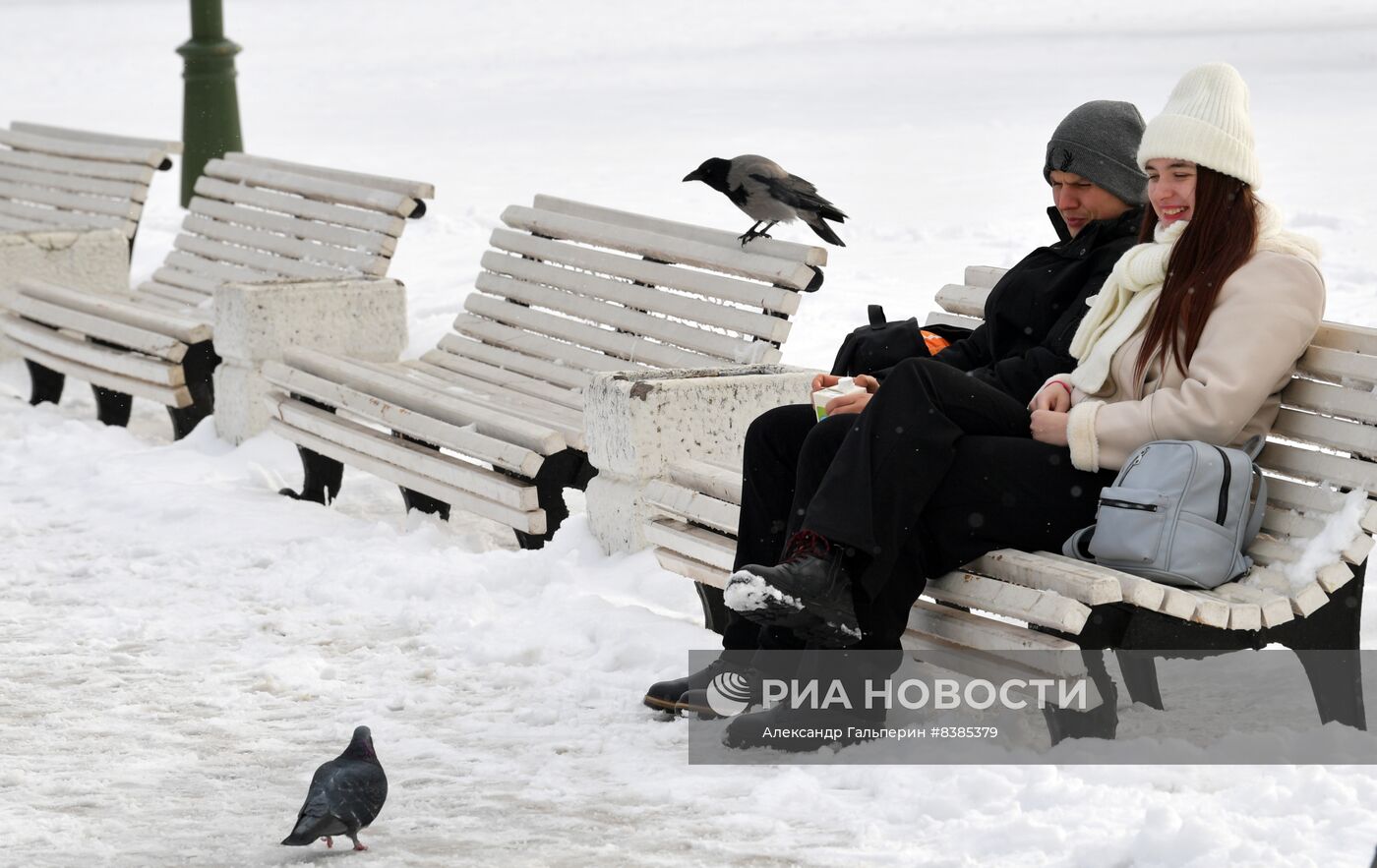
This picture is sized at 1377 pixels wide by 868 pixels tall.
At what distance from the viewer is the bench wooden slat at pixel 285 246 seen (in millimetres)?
8438

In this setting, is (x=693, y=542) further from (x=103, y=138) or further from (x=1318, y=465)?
(x=103, y=138)

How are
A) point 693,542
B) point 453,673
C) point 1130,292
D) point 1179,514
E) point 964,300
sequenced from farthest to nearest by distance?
point 964,300, point 693,542, point 453,673, point 1130,292, point 1179,514

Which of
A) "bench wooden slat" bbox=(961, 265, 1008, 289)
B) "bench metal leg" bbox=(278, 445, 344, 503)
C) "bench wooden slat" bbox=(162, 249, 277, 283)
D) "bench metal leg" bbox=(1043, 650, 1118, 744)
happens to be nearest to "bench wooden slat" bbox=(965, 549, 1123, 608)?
"bench metal leg" bbox=(1043, 650, 1118, 744)

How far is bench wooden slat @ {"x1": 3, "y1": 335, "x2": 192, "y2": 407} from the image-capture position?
27.0ft

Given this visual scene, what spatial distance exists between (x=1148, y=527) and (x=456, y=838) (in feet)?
5.34

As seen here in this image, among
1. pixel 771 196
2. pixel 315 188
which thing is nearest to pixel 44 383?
pixel 315 188

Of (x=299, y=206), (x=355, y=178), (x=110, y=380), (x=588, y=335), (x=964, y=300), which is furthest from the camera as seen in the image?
(x=299, y=206)

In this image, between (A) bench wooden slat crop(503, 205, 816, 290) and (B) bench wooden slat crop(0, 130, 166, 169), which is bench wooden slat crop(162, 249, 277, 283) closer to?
(B) bench wooden slat crop(0, 130, 166, 169)

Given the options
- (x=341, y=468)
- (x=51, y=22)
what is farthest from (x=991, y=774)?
(x=51, y=22)

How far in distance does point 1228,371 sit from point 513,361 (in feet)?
13.4

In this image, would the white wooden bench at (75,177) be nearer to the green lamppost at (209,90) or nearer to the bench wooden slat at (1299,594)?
the green lamppost at (209,90)

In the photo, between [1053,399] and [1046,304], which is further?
[1046,304]

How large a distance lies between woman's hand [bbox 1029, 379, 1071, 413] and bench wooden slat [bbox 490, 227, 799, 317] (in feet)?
6.27

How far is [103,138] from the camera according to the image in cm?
1098
